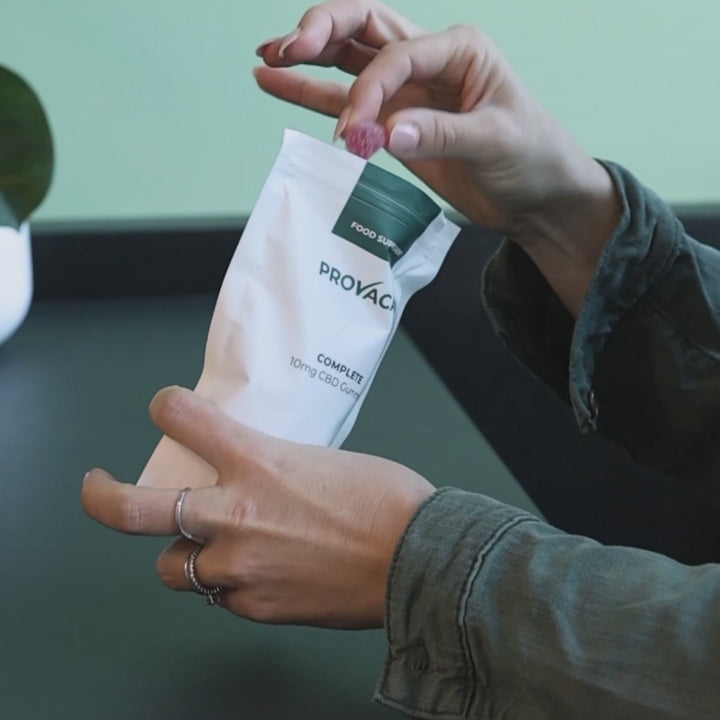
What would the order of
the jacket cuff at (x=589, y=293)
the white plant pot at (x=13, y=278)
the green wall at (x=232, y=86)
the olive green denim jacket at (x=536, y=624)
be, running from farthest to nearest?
the green wall at (x=232, y=86), the white plant pot at (x=13, y=278), the jacket cuff at (x=589, y=293), the olive green denim jacket at (x=536, y=624)

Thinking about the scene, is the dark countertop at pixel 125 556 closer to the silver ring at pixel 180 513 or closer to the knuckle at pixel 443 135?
the silver ring at pixel 180 513

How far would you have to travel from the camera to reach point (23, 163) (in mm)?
722

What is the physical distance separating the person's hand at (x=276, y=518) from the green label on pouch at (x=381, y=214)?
0.33 ft

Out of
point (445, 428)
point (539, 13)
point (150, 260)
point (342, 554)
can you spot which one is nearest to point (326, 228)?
point (342, 554)

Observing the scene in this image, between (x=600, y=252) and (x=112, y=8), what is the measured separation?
0.50m

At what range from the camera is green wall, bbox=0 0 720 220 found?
92cm

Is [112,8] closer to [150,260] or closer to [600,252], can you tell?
[150,260]

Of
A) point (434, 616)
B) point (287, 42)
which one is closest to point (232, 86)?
point (287, 42)

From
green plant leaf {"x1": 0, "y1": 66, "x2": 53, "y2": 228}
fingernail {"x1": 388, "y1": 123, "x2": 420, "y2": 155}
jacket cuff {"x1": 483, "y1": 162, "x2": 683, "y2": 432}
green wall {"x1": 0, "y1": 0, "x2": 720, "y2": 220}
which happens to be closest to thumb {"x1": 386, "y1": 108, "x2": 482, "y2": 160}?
fingernail {"x1": 388, "y1": 123, "x2": 420, "y2": 155}

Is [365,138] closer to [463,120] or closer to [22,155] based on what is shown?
[463,120]

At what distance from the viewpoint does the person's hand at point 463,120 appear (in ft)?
1.74

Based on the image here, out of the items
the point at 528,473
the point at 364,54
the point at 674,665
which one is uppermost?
the point at 364,54

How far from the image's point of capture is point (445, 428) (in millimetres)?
757

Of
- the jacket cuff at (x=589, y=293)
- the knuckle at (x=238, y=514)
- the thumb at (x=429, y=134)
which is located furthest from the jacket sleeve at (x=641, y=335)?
the knuckle at (x=238, y=514)
